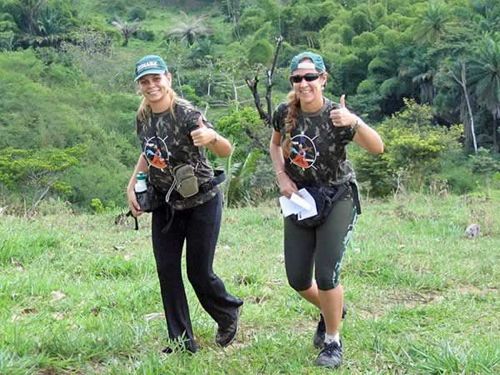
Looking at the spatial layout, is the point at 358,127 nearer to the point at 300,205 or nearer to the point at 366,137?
the point at 366,137

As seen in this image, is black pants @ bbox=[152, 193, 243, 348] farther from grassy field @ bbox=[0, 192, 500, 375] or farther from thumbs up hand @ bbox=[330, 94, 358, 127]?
thumbs up hand @ bbox=[330, 94, 358, 127]

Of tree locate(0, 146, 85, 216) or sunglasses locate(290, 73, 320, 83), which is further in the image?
tree locate(0, 146, 85, 216)

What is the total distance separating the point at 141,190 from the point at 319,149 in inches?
36.6

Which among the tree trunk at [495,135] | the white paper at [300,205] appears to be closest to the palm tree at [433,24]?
the tree trunk at [495,135]

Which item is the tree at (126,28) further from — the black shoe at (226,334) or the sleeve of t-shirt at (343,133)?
the sleeve of t-shirt at (343,133)

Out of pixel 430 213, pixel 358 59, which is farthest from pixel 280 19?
pixel 430 213

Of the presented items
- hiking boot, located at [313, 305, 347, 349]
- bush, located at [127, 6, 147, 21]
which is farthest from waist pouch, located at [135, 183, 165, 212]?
bush, located at [127, 6, 147, 21]

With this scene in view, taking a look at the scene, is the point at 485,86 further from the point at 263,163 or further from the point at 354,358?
the point at 354,358

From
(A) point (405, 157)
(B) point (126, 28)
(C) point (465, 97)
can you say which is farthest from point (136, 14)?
(A) point (405, 157)

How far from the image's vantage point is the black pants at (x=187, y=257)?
11.9ft

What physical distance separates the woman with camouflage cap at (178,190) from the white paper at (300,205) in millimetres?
351

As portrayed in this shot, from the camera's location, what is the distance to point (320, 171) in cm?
362

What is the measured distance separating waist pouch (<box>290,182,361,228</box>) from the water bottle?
2.51 ft

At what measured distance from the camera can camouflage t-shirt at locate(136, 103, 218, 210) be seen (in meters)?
3.51
